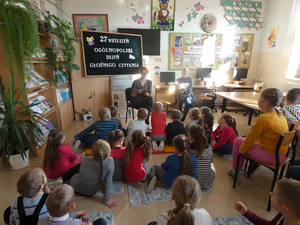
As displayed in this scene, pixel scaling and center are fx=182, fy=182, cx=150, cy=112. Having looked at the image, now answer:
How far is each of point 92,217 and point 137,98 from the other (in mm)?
2522

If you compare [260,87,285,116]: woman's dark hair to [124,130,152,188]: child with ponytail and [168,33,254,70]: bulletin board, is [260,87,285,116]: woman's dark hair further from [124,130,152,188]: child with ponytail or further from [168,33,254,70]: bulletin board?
[168,33,254,70]: bulletin board

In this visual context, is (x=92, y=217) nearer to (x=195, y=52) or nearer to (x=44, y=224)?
(x=44, y=224)

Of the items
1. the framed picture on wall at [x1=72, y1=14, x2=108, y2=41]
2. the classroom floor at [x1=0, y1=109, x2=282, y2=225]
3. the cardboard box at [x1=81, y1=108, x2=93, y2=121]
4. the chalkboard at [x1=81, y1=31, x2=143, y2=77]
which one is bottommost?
the classroom floor at [x1=0, y1=109, x2=282, y2=225]

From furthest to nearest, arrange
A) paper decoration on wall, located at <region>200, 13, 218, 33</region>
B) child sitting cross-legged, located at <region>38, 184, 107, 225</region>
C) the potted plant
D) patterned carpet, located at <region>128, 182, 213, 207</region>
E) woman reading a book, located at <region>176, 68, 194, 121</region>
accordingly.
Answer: paper decoration on wall, located at <region>200, 13, 218, 33</region> < woman reading a book, located at <region>176, 68, 194, 121</region> < the potted plant < patterned carpet, located at <region>128, 182, 213, 207</region> < child sitting cross-legged, located at <region>38, 184, 107, 225</region>

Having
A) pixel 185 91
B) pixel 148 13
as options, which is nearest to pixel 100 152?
pixel 185 91

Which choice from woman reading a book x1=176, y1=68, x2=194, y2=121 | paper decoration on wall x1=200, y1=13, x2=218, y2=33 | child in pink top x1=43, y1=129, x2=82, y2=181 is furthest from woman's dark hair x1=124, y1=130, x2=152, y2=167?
paper decoration on wall x1=200, y1=13, x2=218, y2=33

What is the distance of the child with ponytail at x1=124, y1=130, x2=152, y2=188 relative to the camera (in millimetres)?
1892

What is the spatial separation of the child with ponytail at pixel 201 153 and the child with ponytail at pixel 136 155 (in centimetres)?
47

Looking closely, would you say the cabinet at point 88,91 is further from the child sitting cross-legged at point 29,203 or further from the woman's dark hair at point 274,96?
the woman's dark hair at point 274,96

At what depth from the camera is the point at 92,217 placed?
1.61 metres

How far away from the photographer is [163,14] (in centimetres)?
485

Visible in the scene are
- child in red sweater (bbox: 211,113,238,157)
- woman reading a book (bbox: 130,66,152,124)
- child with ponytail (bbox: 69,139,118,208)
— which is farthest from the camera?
woman reading a book (bbox: 130,66,152,124)

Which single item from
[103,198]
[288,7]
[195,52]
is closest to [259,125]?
[103,198]

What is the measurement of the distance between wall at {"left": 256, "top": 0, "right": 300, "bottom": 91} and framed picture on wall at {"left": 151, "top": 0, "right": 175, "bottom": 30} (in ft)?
9.17
